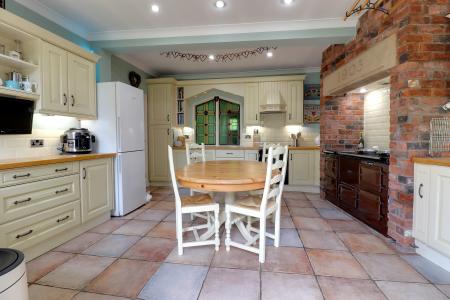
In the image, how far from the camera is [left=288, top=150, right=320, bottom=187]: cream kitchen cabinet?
15.0ft

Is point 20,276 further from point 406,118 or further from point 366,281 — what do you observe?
point 406,118

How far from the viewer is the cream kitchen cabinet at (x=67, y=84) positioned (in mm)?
2475

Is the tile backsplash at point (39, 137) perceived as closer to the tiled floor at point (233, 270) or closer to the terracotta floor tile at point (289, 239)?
the tiled floor at point (233, 270)

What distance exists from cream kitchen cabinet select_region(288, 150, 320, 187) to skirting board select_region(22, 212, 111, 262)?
332cm

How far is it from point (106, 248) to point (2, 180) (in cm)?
102

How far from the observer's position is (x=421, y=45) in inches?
83.0

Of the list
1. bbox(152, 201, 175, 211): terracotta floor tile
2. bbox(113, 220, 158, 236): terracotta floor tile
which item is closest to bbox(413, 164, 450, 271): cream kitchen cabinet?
bbox(113, 220, 158, 236): terracotta floor tile

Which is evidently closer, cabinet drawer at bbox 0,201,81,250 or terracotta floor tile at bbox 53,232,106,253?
cabinet drawer at bbox 0,201,81,250

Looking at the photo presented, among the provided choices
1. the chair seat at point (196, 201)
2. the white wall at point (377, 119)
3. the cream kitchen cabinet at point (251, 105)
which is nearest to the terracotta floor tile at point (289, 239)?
the chair seat at point (196, 201)

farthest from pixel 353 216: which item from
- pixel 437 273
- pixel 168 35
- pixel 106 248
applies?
pixel 168 35

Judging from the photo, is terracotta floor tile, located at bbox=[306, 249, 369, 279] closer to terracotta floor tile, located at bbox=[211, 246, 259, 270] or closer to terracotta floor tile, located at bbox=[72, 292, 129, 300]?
terracotta floor tile, located at bbox=[211, 246, 259, 270]

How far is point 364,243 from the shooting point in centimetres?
236

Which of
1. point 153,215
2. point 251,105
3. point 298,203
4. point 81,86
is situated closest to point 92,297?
point 153,215

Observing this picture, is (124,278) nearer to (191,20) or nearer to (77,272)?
(77,272)
